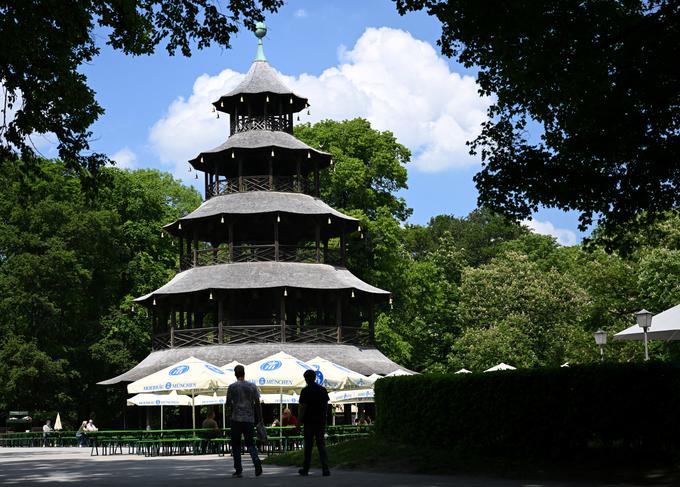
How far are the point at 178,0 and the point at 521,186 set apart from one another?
23.8 ft

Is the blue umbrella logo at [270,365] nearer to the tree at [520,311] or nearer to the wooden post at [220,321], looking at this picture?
the wooden post at [220,321]

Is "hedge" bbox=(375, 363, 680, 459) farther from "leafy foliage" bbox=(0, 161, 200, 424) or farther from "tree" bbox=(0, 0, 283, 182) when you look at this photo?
"leafy foliage" bbox=(0, 161, 200, 424)

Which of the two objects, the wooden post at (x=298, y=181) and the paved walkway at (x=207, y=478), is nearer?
the paved walkway at (x=207, y=478)

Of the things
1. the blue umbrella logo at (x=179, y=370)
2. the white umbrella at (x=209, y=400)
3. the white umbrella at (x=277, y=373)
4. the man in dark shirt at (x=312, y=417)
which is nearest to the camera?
the man in dark shirt at (x=312, y=417)

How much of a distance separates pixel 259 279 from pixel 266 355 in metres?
3.42

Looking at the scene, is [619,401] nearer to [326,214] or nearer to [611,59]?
[611,59]

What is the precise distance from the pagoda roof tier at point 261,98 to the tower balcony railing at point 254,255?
700 centimetres

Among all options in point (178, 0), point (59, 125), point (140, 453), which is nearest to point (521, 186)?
point (178, 0)

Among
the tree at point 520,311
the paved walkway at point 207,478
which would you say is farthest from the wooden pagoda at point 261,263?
the paved walkway at point 207,478

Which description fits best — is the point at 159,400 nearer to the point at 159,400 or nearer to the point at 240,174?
the point at 159,400

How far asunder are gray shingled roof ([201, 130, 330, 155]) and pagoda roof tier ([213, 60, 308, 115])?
1811 millimetres

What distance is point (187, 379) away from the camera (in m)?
32.9

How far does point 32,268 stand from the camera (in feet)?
188

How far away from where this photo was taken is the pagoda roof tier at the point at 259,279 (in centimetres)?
4459
